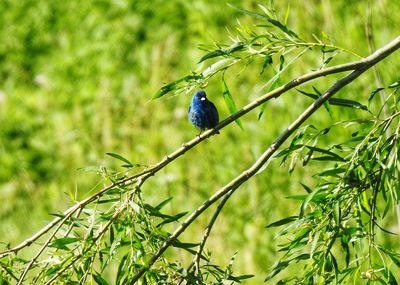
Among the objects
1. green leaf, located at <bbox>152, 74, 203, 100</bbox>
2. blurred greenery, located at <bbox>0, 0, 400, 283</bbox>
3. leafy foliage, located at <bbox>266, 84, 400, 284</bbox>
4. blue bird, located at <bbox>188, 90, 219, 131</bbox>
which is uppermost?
blurred greenery, located at <bbox>0, 0, 400, 283</bbox>

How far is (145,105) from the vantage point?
6016 millimetres

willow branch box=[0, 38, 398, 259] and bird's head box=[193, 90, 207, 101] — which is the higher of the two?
bird's head box=[193, 90, 207, 101]

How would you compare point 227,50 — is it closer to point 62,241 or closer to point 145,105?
point 62,241

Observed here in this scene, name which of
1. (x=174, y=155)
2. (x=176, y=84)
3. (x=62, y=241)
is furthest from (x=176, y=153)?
(x=62, y=241)

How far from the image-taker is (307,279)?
7.59ft

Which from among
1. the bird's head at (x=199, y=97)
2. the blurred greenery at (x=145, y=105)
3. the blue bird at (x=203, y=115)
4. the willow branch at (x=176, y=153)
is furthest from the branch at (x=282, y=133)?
the blurred greenery at (x=145, y=105)

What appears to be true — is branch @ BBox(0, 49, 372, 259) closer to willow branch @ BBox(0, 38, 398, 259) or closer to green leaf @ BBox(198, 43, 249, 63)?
willow branch @ BBox(0, 38, 398, 259)

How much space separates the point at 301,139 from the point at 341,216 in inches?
10.3

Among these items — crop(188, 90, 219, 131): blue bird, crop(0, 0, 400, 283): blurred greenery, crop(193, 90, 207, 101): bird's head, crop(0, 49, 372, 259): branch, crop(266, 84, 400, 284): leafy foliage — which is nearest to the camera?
crop(0, 49, 372, 259): branch

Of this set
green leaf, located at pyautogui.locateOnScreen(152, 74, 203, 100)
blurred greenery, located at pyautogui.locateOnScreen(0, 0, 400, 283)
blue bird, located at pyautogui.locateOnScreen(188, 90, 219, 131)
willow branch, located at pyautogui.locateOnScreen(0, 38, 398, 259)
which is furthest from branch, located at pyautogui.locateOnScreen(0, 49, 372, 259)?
blurred greenery, located at pyautogui.locateOnScreen(0, 0, 400, 283)

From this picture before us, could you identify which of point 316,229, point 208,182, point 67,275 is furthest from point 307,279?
point 208,182

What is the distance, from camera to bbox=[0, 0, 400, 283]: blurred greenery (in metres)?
5.45

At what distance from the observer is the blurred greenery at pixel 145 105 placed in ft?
17.9

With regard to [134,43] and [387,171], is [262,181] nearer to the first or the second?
[134,43]
